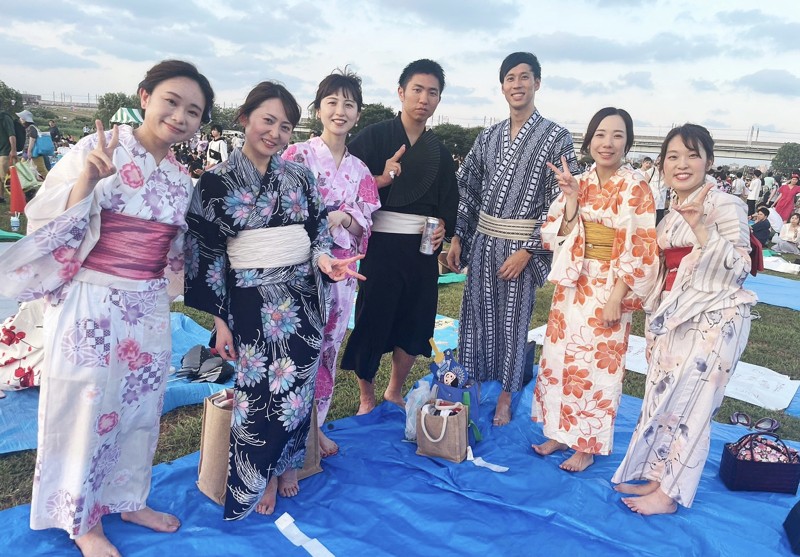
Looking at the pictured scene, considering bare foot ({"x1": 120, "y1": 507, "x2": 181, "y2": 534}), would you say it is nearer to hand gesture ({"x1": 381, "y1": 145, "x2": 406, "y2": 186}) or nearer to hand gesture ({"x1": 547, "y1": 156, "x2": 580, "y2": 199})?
hand gesture ({"x1": 381, "y1": 145, "x2": 406, "y2": 186})

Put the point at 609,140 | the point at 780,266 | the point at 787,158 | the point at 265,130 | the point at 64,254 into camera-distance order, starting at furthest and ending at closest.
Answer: the point at 787,158 → the point at 780,266 → the point at 609,140 → the point at 265,130 → the point at 64,254

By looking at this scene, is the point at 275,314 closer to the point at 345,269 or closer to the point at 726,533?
the point at 345,269

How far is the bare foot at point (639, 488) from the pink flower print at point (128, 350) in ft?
8.09

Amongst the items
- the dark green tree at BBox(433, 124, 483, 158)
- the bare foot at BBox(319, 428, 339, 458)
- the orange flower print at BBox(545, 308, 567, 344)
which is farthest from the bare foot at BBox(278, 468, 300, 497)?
the dark green tree at BBox(433, 124, 483, 158)

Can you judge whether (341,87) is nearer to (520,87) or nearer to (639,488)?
(520,87)

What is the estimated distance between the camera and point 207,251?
239 centimetres

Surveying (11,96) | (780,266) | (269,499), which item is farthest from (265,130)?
(11,96)

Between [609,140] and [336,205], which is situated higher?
[609,140]

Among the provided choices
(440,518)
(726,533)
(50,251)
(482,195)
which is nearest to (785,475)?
(726,533)

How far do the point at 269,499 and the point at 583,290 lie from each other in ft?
6.41

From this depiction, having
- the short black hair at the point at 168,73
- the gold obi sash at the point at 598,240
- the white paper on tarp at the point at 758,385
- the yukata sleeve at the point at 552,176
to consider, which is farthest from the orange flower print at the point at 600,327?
the short black hair at the point at 168,73

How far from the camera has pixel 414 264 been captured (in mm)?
3488

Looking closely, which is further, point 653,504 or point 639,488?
point 639,488

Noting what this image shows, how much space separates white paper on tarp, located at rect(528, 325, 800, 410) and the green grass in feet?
0.35
